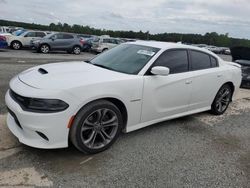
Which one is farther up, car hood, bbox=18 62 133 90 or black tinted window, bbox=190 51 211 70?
black tinted window, bbox=190 51 211 70

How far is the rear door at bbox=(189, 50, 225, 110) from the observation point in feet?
16.5

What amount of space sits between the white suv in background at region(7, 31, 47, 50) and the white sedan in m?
17.3

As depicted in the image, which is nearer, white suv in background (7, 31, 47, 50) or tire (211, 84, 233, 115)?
tire (211, 84, 233, 115)

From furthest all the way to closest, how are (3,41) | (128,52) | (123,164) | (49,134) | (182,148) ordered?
(3,41)
(128,52)
(182,148)
(123,164)
(49,134)

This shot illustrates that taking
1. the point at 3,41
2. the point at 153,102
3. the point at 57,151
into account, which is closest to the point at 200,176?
the point at 153,102

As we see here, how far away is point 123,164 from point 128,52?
1.97m

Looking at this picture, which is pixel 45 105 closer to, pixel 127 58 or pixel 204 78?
pixel 127 58

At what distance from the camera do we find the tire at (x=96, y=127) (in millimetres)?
3469

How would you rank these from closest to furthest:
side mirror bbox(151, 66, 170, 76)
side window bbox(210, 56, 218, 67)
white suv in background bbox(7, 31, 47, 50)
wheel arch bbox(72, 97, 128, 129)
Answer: wheel arch bbox(72, 97, 128, 129) < side mirror bbox(151, 66, 170, 76) < side window bbox(210, 56, 218, 67) < white suv in background bbox(7, 31, 47, 50)

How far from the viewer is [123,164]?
3.55m

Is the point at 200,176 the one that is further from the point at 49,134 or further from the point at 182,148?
the point at 49,134

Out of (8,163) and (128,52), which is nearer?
(8,163)

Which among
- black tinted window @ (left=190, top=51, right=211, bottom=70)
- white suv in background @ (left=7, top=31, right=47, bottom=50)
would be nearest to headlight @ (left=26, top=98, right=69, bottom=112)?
black tinted window @ (left=190, top=51, right=211, bottom=70)

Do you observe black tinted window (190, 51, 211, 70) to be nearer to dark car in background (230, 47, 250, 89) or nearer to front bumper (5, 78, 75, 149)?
front bumper (5, 78, 75, 149)
